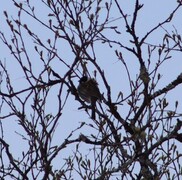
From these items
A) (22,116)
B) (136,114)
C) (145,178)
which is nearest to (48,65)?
(22,116)

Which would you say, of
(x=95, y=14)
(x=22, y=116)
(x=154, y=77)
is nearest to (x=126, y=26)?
(x=95, y=14)

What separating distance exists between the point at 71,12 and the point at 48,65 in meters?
0.85

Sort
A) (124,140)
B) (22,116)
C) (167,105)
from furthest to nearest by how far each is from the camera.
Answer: (167,105) → (22,116) → (124,140)

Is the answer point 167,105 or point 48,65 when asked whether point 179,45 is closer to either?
point 167,105

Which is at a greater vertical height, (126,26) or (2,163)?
(126,26)

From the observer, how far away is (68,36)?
5.26m

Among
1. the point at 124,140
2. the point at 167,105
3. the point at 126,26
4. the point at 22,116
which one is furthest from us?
the point at 126,26

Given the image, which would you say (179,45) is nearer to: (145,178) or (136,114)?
(136,114)

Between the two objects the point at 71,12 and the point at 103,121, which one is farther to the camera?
the point at 71,12

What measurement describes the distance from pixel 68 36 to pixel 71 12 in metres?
0.24

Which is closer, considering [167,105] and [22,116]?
[22,116]

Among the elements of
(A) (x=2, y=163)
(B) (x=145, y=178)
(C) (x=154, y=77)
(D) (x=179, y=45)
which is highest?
(D) (x=179, y=45)

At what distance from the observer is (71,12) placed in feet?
17.3

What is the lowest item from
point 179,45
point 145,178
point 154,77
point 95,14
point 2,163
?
point 145,178
